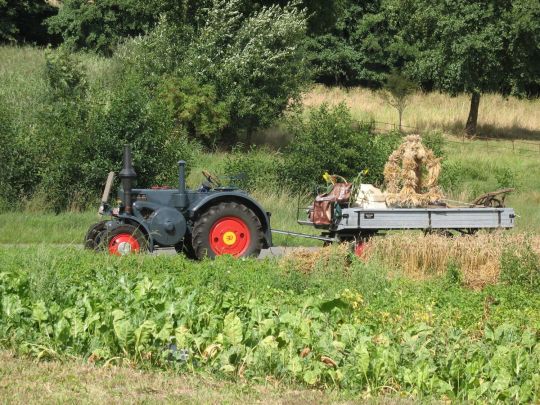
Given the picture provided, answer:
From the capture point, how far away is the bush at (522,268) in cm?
1337

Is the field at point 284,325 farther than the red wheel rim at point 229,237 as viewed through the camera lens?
No

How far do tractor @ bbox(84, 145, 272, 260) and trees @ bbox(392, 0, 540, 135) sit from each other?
33449 millimetres

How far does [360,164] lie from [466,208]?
10122 millimetres

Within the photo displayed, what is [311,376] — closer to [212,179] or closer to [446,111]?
[212,179]

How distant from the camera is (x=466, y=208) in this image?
16609 millimetres

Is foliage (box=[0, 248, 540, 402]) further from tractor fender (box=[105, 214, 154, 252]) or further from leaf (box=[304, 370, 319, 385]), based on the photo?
tractor fender (box=[105, 214, 154, 252])

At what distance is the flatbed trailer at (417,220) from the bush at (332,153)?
9.53 m

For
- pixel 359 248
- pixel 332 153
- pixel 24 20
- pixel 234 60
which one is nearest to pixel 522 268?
pixel 359 248

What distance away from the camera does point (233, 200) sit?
53.2ft

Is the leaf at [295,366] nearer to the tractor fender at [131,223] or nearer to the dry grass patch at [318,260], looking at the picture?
the dry grass patch at [318,260]

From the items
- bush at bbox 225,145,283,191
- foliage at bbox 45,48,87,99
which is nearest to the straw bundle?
bush at bbox 225,145,283,191

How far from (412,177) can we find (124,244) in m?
5.17

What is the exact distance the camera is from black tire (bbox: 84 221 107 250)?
15.4 metres

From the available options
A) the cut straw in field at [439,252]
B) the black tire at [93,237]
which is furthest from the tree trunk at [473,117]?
the black tire at [93,237]
